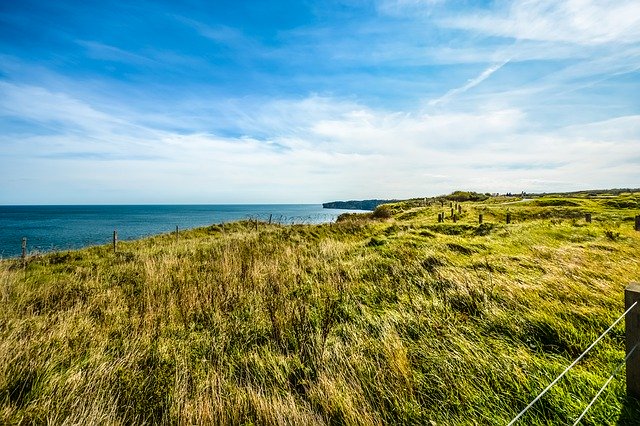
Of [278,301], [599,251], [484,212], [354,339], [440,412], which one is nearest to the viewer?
[440,412]

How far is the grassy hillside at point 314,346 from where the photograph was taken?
3312 mm

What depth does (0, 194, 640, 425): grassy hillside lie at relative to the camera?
3.31 metres

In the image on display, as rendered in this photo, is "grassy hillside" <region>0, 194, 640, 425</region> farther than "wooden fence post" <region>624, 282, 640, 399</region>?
Yes

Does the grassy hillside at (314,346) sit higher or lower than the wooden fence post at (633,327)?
lower

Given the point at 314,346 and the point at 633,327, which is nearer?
the point at 633,327

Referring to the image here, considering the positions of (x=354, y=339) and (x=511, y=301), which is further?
(x=511, y=301)

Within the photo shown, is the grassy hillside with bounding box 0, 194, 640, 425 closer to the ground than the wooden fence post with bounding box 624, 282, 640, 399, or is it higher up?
closer to the ground

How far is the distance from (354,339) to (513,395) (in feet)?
6.86

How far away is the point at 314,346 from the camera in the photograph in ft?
15.2

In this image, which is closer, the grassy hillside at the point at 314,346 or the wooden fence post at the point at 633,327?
the wooden fence post at the point at 633,327

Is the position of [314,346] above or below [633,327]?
below

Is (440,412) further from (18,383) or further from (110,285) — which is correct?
(110,285)

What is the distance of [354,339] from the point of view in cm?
484

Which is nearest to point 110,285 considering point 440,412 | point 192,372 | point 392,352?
point 192,372
